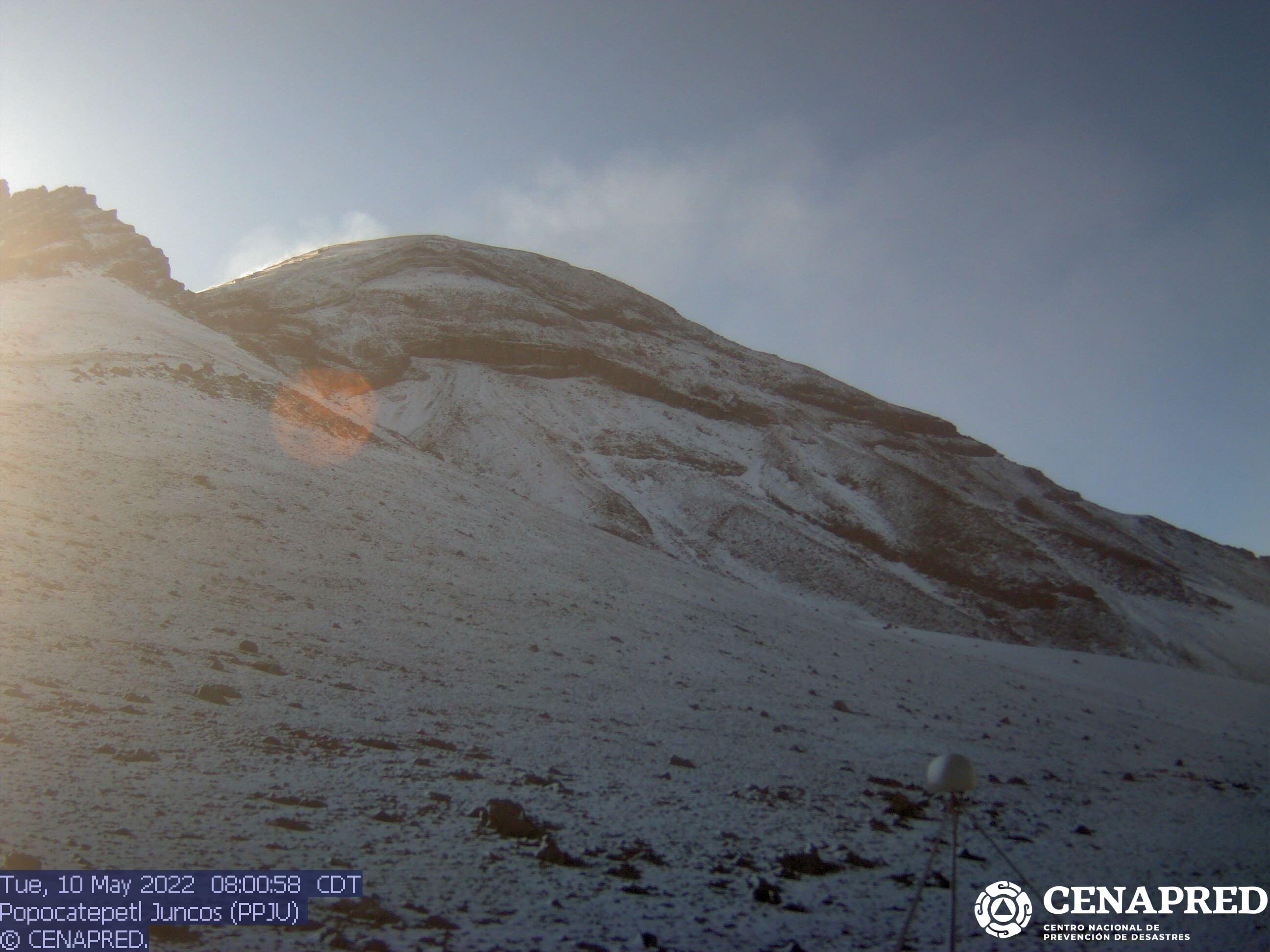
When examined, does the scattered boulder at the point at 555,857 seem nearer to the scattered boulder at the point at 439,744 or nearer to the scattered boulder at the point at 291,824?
the scattered boulder at the point at 291,824

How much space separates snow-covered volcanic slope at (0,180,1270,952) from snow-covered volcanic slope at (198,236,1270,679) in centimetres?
917

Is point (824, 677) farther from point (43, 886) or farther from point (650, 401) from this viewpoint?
point (650, 401)

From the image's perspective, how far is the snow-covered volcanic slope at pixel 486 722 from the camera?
29.5ft

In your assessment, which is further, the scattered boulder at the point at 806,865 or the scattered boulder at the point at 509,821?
the scattered boulder at the point at 806,865

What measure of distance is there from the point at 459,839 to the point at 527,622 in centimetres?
1184

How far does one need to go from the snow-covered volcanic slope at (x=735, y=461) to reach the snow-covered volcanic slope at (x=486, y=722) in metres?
9.17

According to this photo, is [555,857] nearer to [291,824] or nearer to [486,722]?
[291,824]

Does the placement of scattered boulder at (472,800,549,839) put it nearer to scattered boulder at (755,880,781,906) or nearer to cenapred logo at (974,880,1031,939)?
scattered boulder at (755,880,781,906)

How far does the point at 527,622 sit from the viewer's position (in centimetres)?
2159

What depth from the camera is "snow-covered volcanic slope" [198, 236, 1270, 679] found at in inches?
1634

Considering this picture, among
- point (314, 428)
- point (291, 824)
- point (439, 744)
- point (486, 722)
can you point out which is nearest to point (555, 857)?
point (291, 824)

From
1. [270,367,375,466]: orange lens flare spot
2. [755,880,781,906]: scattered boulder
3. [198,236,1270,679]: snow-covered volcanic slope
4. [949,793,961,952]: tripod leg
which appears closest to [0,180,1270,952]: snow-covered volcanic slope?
[755,880,781,906]: scattered boulder

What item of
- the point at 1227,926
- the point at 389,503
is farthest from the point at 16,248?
the point at 1227,926

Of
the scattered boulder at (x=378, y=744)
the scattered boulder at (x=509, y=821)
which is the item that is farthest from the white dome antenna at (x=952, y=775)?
the scattered boulder at (x=378, y=744)
